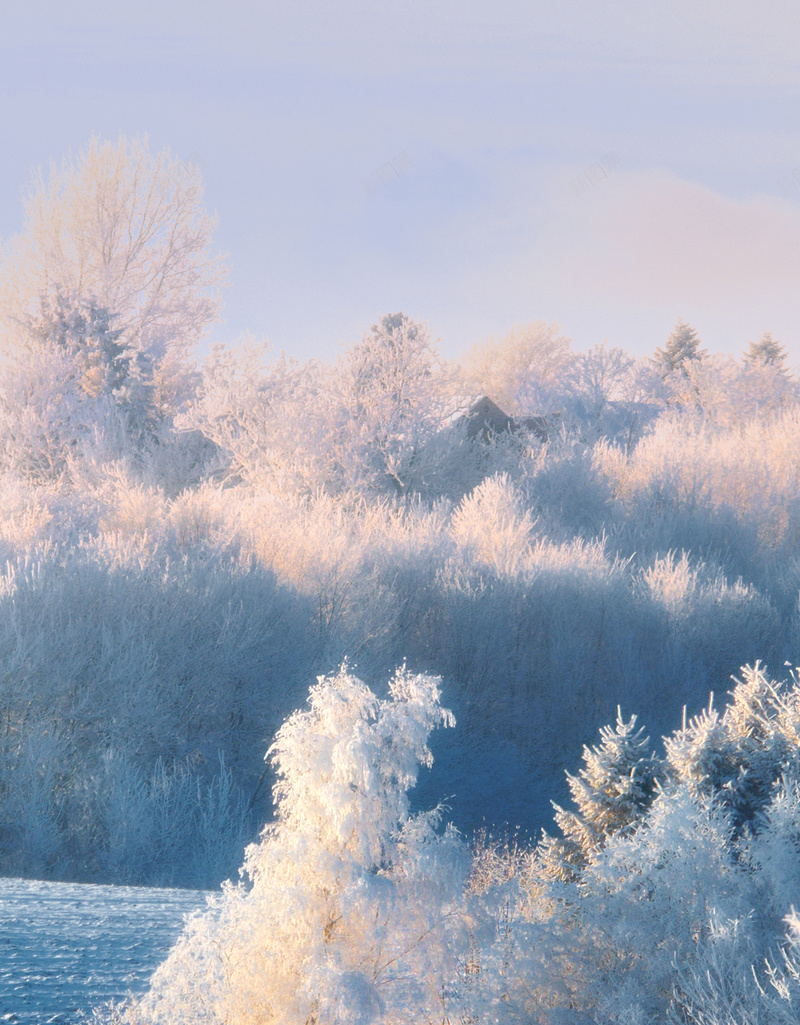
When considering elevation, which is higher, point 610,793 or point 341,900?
point 341,900

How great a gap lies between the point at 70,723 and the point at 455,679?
423 cm

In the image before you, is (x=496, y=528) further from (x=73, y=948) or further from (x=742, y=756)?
(x=73, y=948)

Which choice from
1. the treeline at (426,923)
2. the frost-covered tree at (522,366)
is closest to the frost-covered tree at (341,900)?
the treeline at (426,923)

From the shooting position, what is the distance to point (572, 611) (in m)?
10.2

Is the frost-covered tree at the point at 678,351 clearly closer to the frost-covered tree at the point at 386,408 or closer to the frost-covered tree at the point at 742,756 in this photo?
the frost-covered tree at the point at 386,408

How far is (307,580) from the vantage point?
374 inches

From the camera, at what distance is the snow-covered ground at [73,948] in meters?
2.73

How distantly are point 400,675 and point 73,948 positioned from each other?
5.80 ft

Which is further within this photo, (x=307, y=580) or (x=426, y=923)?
(x=307, y=580)

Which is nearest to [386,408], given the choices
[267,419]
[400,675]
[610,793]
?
[267,419]

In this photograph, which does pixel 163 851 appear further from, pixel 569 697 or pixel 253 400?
pixel 253 400

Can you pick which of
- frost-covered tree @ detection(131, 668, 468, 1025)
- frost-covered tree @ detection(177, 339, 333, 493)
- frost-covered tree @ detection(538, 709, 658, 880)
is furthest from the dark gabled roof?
frost-covered tree @ detection(131, 668, 468, 1025)

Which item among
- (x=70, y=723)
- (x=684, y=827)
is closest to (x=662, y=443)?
(x=70, y=723)

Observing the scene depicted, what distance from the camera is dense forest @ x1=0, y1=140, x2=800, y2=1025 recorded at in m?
2.16
